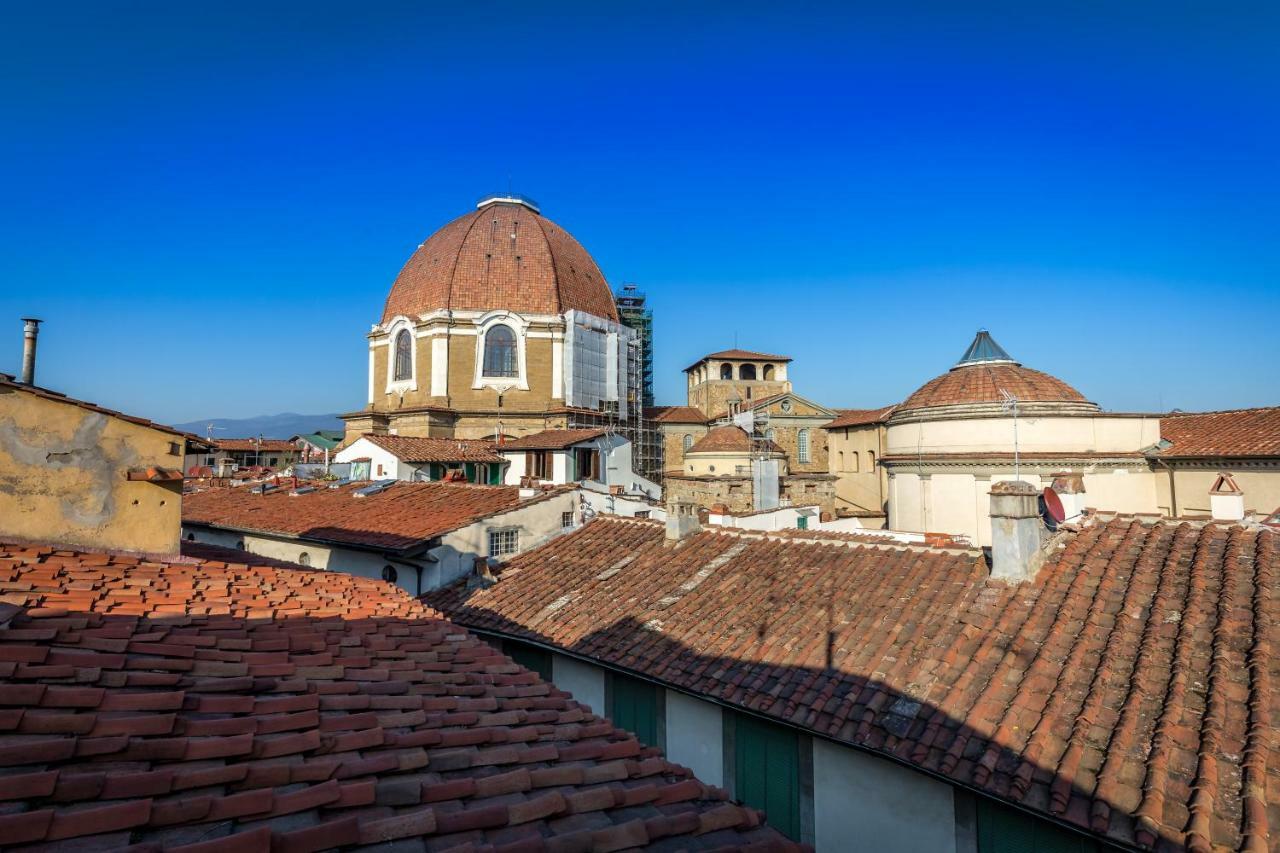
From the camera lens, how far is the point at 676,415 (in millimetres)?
50594

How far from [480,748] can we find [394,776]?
2.23ft

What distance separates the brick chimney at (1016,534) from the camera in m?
→ 8.98

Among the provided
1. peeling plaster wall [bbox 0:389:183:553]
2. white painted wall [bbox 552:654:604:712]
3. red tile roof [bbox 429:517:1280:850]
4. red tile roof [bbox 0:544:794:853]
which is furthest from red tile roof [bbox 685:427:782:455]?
red tile roof [bbox 0:544:794:853]

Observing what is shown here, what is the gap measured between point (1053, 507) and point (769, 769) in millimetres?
7923

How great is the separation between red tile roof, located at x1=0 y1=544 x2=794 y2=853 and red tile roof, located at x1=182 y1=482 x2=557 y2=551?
8.64 m

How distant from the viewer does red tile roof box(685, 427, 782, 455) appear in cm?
3841

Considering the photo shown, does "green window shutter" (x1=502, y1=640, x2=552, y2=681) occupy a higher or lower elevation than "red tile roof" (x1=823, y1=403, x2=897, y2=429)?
lower

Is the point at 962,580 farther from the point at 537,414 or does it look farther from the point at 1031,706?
the point at 537,414

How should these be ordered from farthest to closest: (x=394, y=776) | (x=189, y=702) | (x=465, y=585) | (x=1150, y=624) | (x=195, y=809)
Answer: (x=465, y=585)
(x=1150, y=624)
(x=189, y=702)
(x=394, y=776)
(x=195, y=809)

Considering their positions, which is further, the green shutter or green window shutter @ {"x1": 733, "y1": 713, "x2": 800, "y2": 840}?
green window shutter @ {"x1": 733, "y1": 713, "x2": 800, "y2": 840}

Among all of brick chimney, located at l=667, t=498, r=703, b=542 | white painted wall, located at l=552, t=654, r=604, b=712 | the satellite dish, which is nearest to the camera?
white painted wall, located at l=552, t=654, r=604, b=712

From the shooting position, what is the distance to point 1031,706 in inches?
266

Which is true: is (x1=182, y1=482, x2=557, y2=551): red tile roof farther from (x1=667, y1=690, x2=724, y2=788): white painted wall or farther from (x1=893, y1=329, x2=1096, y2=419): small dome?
(x1=893, y1=329, x2=1096, y2=419): small dome

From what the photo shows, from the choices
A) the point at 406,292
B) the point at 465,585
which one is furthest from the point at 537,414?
the point at 465,585
